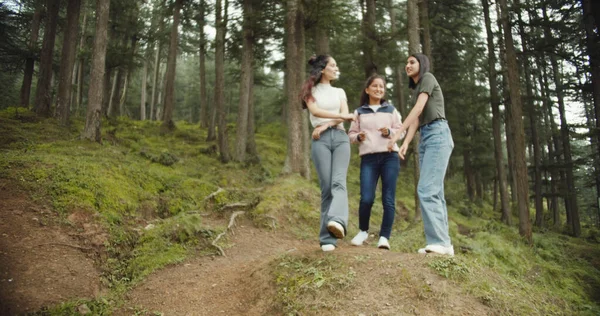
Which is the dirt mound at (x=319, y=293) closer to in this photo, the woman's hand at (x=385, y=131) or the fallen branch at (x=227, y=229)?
the fallen branch at (x=227, y=229)

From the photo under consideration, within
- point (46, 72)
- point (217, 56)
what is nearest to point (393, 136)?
point (217, 56)

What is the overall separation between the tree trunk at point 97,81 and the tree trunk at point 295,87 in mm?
5495

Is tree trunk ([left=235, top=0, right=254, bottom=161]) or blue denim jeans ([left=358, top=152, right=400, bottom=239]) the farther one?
tree trunk ([left=235, top=0, right=254, bottom=161])

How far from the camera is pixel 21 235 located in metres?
4.54

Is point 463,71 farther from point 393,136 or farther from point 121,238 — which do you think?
point 121,238

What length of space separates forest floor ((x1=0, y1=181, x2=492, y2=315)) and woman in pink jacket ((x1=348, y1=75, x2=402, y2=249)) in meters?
0.43

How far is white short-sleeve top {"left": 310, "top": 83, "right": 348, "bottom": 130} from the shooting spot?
4.26 metres

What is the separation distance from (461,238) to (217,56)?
12.2 meters

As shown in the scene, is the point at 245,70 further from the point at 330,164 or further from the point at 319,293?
the point at 319,293

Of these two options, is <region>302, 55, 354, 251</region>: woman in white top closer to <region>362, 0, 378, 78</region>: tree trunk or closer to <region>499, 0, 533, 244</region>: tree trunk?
<region>362, 0, 378, 78</region>: tree trunk

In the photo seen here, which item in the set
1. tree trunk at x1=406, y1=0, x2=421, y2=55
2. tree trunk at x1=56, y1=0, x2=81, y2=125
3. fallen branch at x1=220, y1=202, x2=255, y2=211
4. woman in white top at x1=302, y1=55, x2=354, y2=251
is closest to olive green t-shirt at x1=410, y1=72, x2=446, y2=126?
woman in white top at x1=302, y1=55, x2=354, y2=251

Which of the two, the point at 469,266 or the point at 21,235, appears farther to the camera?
the point at 21,235

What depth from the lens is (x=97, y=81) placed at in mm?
9734

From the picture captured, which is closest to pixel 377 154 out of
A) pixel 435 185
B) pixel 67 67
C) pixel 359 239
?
pixel 435 185
